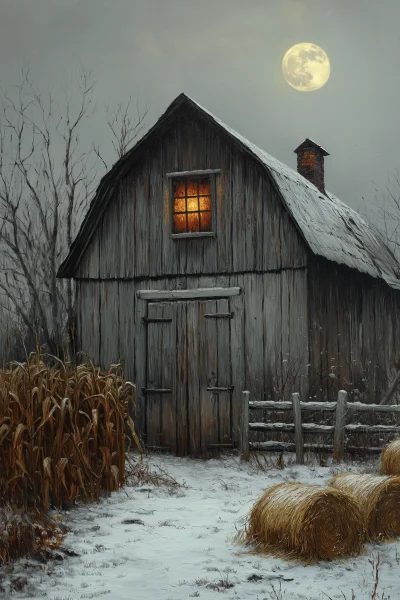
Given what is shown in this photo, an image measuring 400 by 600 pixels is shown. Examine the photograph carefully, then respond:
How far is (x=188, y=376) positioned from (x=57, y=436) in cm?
532

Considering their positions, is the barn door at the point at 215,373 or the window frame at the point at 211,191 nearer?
the barn door at the point at 215,373

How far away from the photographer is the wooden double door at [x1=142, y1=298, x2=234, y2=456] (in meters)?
12.5

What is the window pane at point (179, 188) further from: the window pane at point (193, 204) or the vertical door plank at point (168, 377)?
the vertical door plank at point (168, 377)

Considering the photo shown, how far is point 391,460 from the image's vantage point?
8.93 meters

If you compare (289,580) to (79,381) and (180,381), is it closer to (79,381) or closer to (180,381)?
(79,381)

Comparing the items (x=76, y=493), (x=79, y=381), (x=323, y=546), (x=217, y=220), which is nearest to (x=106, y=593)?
(x=323, y=546)

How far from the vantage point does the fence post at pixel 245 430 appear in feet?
37.5

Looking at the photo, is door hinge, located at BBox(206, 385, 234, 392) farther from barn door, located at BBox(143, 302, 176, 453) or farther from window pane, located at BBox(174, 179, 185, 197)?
window pane, located at BBox(174, 179, 185, 197)

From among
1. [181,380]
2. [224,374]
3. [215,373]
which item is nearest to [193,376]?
[181,380]

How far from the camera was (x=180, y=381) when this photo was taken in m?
12.7

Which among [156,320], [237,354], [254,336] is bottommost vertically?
[237,354]

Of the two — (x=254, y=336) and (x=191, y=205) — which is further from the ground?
(x=191, y=205)

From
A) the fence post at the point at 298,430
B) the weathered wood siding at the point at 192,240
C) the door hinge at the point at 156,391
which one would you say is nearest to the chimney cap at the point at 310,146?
the weathered wood siding at the point at 192,240

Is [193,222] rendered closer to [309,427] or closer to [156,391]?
[156,391]
